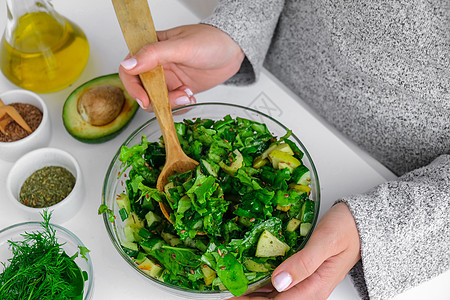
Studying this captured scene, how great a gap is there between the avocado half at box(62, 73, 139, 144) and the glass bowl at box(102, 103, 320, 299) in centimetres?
11

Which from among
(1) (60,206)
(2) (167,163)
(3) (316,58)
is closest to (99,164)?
(1) (60,206)

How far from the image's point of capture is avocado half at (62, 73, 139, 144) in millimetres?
1222

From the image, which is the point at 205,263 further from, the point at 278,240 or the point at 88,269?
the point at 88,269

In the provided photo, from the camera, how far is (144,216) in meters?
1.06

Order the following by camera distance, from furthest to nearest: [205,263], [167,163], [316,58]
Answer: [316,58] → [167,163] → [205,263]

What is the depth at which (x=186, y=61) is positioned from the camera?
120 cm

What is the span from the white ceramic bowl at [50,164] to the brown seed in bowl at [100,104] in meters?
0.12

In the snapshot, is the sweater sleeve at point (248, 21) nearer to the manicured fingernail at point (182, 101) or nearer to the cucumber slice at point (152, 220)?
the manicured fingernail at point (182, 101)

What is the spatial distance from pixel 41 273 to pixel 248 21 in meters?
0.77

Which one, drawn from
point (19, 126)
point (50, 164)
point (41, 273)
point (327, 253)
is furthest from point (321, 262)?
point (19, 126)

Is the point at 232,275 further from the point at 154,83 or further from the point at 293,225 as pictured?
the point at 154,83

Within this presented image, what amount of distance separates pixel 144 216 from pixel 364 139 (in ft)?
2.00

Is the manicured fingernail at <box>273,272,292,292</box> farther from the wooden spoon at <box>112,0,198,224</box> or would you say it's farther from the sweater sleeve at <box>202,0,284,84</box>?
the sweater sleeve at <box>202,0,284,84</box>

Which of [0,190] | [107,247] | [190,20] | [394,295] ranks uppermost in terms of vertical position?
[190,20]
